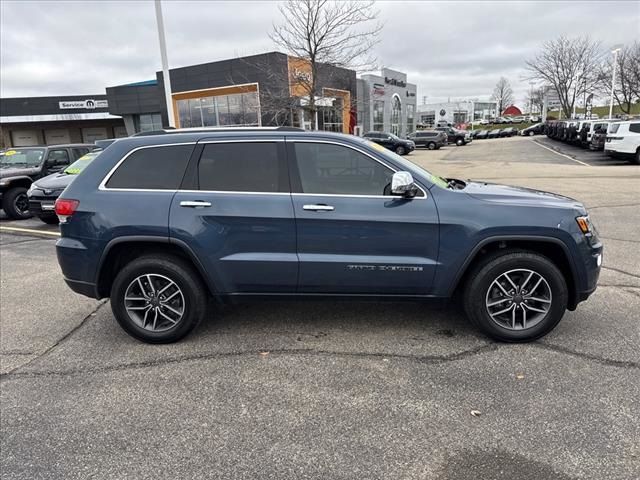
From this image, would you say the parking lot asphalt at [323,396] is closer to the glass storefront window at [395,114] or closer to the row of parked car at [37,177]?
the row of parked car at [37,177]

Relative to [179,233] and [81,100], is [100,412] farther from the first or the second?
[81,100]

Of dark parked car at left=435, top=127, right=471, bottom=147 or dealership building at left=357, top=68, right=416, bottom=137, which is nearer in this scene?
dealership building at left=357, top=68, right=416, bottom=137

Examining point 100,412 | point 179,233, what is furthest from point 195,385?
point 179,233

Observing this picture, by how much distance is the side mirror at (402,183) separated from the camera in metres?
3.59

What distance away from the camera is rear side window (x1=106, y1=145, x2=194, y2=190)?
396 cm

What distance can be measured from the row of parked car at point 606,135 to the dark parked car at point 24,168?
21.9 meters

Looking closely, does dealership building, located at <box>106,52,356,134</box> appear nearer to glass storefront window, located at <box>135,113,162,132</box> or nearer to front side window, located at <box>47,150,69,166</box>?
glass storefront window, located at <box>135,113,162,132</box>

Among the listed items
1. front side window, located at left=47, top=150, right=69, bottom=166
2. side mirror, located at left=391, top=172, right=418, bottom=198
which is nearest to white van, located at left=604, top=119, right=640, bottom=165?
side mirror, located at left=391, top=172, right=418, bottom=198

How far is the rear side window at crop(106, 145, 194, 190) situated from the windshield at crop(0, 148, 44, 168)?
966cm

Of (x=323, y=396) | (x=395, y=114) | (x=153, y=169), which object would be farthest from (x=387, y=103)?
(x=323, y=396)

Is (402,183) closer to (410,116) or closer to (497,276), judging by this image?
(497,276)

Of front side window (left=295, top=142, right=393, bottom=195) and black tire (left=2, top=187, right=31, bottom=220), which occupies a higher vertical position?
front side window (left=295, top=142, right=393, bottom=195)

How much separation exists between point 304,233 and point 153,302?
147cm

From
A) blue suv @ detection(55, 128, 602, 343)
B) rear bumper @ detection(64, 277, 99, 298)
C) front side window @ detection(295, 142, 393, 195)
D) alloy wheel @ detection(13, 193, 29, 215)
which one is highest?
front side window @ detection(295, 142, 393, 195)
